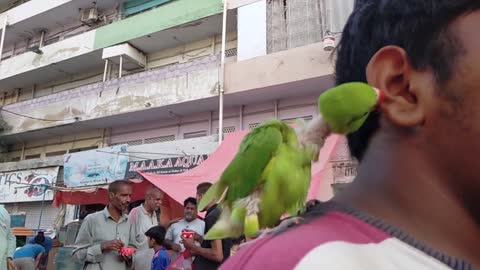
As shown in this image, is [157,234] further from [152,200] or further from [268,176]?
[268,176]

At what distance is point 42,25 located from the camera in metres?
14.0

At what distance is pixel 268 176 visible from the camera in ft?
3.00

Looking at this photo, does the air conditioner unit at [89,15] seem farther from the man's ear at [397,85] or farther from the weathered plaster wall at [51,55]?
the man's ear at [397,85]

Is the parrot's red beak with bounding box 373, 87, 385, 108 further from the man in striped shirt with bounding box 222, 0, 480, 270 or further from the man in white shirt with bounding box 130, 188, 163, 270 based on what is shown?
the man in white shirt with bounding box 130, 188, 163, 270

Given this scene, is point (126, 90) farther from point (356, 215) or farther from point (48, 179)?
point (356, 215)

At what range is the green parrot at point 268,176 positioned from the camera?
87cm

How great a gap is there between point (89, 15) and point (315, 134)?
521 inches

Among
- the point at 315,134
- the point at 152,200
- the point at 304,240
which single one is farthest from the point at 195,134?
the point at 304,240

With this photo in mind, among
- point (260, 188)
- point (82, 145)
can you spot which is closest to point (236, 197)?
point (260, 188)

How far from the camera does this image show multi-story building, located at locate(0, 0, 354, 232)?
28.6 ft

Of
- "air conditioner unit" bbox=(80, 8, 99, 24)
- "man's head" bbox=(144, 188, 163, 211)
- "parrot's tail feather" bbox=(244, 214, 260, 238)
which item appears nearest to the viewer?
"parrot's tail feather" bbox=(244, 214, 260, 238)

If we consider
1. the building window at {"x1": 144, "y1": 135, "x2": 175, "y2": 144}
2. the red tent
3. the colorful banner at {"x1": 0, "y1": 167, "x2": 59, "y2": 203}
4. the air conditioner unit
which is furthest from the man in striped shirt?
the air conditioner unit

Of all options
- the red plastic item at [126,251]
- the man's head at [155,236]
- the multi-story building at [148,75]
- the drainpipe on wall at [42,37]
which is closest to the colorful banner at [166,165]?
the multi-story building at [148,75]

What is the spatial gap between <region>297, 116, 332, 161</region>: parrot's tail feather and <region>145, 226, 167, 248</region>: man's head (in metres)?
3.06
